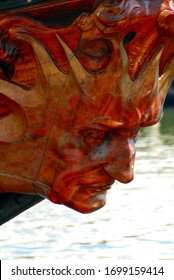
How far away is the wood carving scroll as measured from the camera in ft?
9.39

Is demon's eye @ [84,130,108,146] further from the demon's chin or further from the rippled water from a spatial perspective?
the rippled water

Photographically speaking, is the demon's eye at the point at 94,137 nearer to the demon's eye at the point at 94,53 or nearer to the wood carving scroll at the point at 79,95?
the wood carving scroll at the point at 79,95

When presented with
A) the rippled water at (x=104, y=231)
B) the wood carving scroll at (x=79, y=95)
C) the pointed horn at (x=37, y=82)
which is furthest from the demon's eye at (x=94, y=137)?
the rippled water at (x=104, y=231)

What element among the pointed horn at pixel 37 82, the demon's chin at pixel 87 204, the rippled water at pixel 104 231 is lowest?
the rippled water at pixel 104 231

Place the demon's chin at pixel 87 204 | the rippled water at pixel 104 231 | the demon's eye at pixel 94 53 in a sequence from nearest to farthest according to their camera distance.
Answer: the demon's eye at pixel 94 53 < the demon's chin at pixel 87 204 < the rippled water at pixel 104 231

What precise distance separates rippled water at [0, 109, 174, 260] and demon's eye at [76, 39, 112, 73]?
64.7 inches

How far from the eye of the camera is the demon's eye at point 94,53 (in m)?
2.86

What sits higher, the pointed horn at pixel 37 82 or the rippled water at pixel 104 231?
the pointed horn at pixel 37 82

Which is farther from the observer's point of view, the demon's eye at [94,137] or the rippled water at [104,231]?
the rippled water at [104,231]

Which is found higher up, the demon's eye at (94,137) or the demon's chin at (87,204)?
the demon's eye at (94,137)

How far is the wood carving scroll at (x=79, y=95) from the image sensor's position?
9.39 ft

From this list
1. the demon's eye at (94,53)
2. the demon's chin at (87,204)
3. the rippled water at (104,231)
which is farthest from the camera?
A: the rippled water at (104,231)

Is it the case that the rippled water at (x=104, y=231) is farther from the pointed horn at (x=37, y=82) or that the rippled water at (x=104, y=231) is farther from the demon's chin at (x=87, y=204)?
the pointed horn at (x=37, y=82)

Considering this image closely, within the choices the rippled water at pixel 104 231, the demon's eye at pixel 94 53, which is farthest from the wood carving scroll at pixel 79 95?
the rippled water at pixel 104 231
